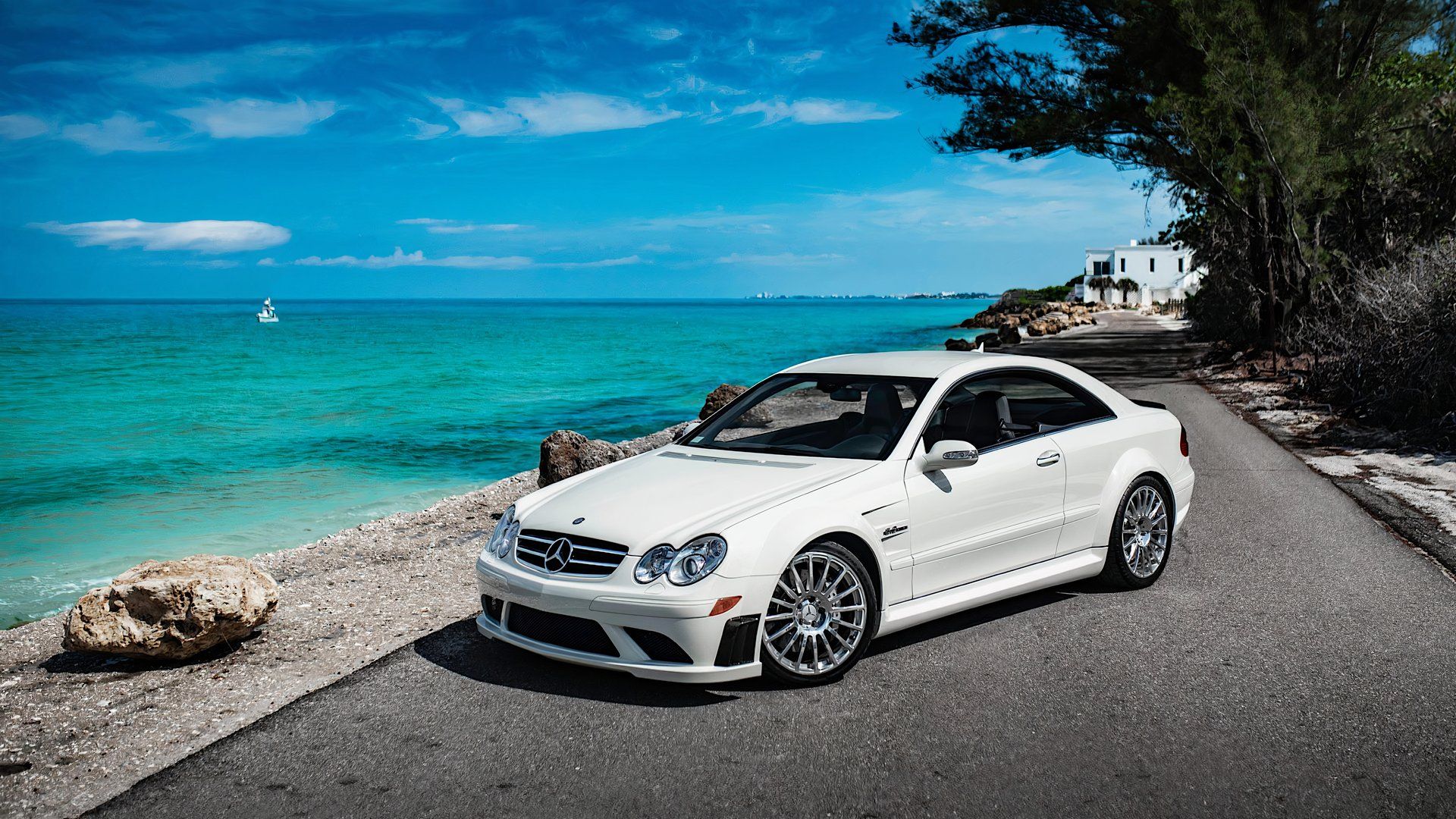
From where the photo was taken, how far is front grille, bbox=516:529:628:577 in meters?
4.83

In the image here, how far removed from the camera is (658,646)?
15.5 ft

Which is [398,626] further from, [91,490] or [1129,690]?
[91,490]

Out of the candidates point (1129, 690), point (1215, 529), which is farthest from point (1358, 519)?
point (1129, 690)

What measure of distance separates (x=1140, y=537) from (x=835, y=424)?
6.94ft

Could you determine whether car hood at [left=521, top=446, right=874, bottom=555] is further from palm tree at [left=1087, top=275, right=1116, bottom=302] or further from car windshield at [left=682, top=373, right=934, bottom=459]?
palm tree at [left=1087, top=275, right=1116, bottom=302]

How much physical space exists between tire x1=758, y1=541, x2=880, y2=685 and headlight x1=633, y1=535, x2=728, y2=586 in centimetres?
33

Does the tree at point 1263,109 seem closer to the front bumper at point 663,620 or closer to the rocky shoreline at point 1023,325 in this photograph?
the rocky shoreline at point 1023,325

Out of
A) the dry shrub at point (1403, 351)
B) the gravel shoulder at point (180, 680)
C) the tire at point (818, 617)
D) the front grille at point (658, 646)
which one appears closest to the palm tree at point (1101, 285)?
the dry shrub at point (1403, 351)

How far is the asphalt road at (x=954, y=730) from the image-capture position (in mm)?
3859

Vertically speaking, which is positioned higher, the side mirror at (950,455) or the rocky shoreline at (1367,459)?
the side mirror at (950,455)

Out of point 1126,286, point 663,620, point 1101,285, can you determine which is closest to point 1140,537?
point 663,620

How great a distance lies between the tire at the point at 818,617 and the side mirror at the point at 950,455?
0.66 meters

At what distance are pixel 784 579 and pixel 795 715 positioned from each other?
0.60m

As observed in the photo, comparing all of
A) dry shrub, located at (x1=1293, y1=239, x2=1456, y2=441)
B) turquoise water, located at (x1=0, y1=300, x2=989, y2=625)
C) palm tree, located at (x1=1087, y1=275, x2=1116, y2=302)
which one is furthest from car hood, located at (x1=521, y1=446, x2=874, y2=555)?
palm tree, located at (x1=1087, y1=275, x2=1116, y2=302)
